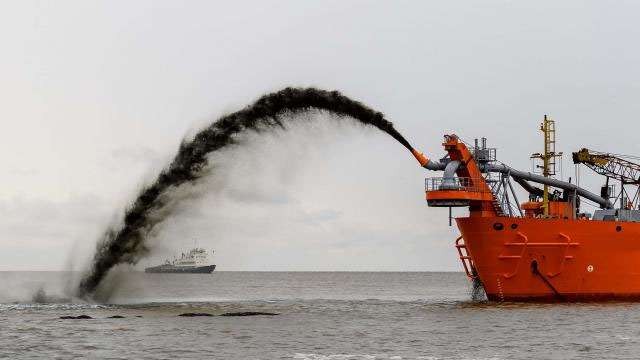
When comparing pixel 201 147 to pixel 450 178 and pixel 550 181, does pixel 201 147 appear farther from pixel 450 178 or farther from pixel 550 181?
pixel 550 181

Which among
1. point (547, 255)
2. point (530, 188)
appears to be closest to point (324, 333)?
point (547, 255)

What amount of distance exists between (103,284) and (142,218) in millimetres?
8461

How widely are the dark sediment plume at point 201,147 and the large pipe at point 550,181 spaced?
7439mm

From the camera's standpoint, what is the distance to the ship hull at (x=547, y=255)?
57938 mm

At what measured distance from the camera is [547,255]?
5844 centimetres

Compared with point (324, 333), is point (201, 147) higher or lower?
higher

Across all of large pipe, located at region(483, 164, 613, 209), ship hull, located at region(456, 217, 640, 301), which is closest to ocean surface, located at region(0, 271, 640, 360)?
ship hull, located at region(456, 217, 640, 301)

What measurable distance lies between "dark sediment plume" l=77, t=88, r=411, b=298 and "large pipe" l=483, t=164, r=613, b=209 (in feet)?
24.4

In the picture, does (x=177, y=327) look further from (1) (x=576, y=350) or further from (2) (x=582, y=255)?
(2) (x=582, y=255)

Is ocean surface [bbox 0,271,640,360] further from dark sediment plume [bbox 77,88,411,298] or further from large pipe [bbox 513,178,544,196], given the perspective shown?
large pipe [bbox 513,178,544,196]

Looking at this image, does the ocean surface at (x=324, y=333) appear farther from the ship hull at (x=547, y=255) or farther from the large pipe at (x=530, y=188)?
the large pipe at (x=530, y=188)

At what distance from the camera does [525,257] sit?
5828cm

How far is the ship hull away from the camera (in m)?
57.9

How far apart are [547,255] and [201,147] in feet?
81.1
